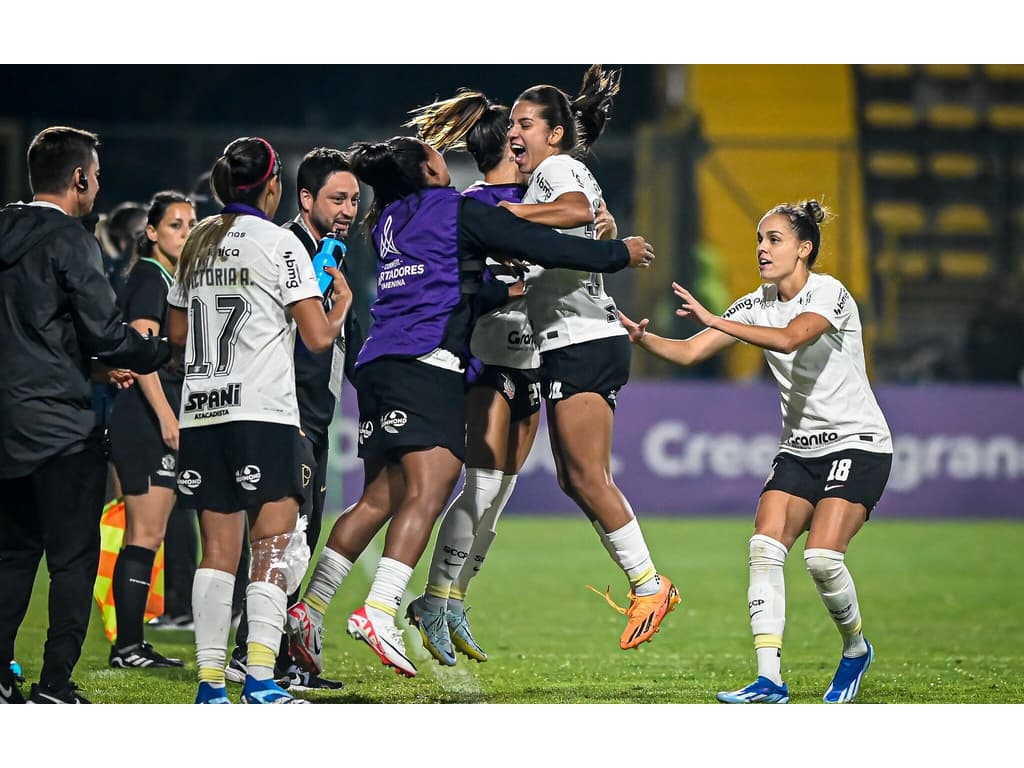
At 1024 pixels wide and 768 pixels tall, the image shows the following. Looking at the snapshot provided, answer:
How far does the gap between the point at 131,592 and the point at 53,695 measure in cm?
141

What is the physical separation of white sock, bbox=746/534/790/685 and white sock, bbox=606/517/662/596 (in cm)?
41

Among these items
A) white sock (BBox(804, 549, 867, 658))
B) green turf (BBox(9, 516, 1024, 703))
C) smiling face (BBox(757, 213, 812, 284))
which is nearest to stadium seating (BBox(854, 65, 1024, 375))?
green turf (BBox(9, 516, 1024, 703))

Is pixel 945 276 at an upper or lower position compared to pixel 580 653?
upper

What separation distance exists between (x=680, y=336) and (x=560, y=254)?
36.2 feet

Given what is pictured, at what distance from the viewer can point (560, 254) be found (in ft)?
17.5

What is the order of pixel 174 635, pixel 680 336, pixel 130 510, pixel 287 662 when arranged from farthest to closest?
pixel 680 336 < pixel 174 635 < pixel 130 510 < pixel 287 662

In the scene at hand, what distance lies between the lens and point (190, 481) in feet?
16.1

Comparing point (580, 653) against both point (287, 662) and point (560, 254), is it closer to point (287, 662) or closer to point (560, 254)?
point (287, 662)

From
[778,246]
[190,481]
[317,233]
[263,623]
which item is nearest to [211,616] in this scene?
[263,623]

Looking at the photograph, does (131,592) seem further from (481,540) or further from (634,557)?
(634,557)

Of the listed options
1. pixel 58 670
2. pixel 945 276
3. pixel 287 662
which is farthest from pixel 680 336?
pixel 58 670

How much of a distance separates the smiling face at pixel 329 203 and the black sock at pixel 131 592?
6.18 feet

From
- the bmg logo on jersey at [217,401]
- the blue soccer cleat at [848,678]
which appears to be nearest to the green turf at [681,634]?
the blue soccer cleat at [848,678]

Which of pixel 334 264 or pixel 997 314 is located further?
pixel 997 314
